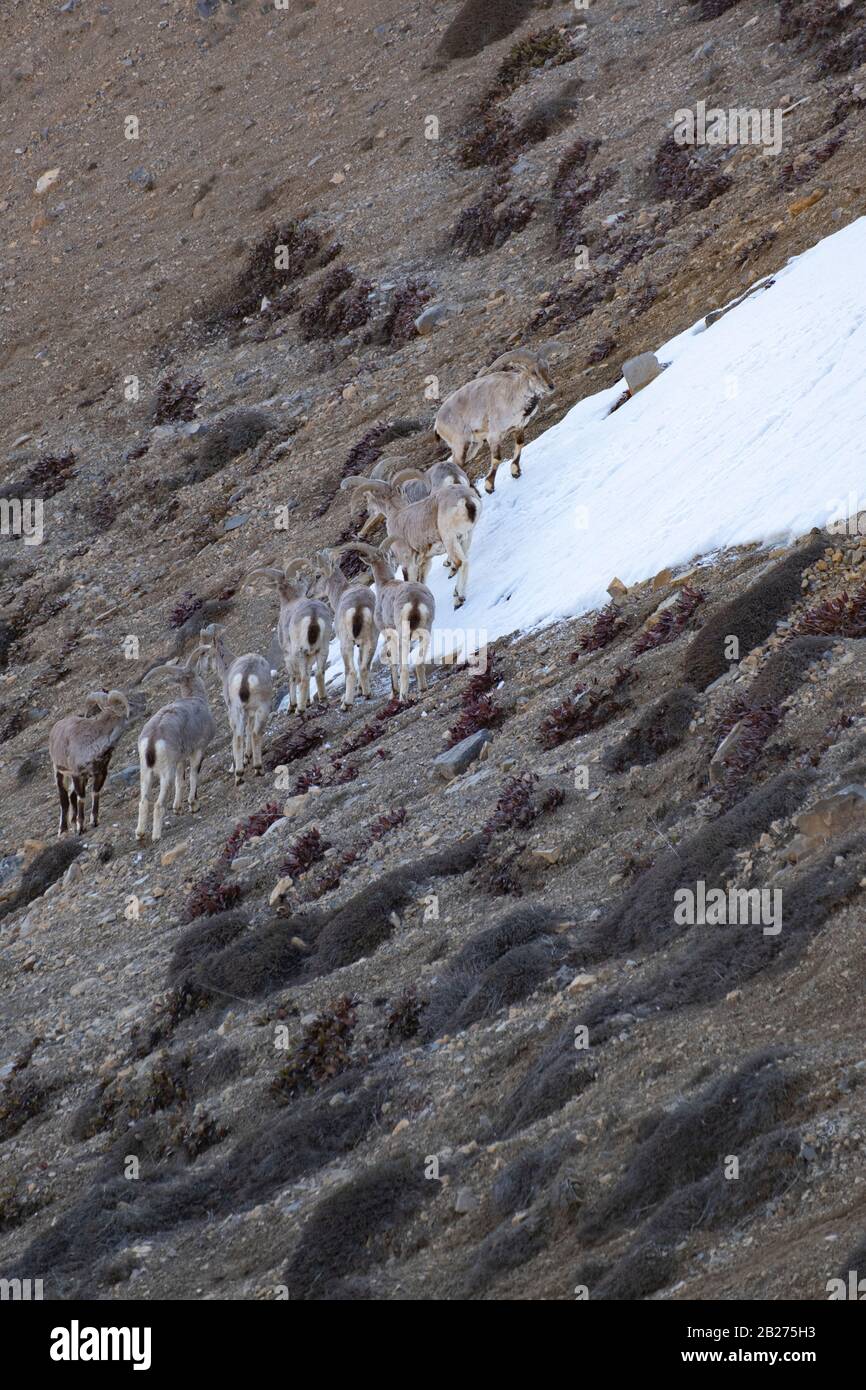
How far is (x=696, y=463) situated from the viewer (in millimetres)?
19812

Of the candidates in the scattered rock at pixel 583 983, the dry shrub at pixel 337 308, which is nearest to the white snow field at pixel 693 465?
the scattered rock at pixel 583 983

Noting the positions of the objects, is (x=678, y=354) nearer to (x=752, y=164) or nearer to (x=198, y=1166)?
(x=752, y=164)

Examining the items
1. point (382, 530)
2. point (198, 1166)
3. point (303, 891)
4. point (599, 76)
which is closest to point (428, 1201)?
point (198, 1166)

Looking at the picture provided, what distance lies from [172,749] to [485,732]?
160 inches

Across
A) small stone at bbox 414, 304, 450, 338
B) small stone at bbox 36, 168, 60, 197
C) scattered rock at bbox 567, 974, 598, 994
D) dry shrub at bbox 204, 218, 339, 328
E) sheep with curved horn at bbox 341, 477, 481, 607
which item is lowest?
scattered rock at bbox 567, 974, 598, 994

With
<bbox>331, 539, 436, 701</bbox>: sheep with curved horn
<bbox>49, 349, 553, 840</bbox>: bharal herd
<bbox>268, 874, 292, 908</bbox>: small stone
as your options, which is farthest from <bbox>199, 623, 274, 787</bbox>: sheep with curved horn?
<bbox>268, 874, 292, 908</bbox>: small stone

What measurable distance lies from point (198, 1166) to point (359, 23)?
40.4m

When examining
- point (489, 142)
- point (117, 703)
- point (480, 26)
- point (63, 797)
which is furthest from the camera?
point (480, 26)

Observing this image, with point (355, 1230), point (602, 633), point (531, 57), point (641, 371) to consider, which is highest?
point (531, 57)

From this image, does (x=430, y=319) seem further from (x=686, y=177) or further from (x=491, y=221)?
(x=686, y=177)

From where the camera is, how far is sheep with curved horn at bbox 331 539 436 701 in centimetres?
1819

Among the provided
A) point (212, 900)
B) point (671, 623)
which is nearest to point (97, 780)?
point (212, 900)

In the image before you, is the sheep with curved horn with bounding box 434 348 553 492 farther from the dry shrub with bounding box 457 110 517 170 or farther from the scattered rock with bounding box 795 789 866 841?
the dry shrub with bounding box 457 110 517 170

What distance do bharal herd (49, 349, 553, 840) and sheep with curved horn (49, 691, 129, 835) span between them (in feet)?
0.04
